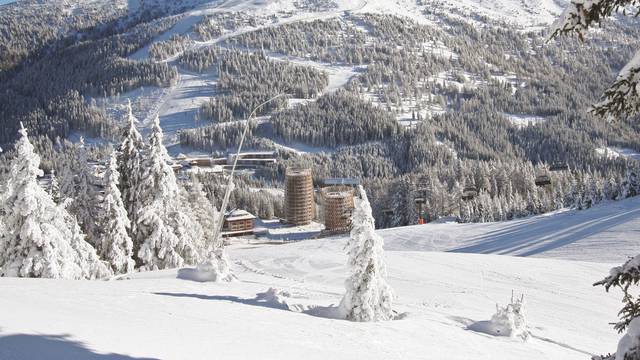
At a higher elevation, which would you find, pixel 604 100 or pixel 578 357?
pixel 604 100

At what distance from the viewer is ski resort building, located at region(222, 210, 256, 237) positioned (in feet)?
414

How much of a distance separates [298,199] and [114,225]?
120 m

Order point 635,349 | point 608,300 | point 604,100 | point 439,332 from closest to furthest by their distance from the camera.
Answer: point 635,349 < point 604,100 < point 439,332 < point 608,300

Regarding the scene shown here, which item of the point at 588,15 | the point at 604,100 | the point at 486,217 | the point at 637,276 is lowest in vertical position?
the point at 486,217

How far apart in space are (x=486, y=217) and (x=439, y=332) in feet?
242

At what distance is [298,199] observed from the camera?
491 ft

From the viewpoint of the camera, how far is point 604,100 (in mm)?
5617

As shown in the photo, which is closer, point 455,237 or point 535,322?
point 535,322

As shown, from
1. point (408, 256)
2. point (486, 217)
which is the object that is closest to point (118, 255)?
point (408, 256)

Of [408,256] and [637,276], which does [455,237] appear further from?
[637,276]

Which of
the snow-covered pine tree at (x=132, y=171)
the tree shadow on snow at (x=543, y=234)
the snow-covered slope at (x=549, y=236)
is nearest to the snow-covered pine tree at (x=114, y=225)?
the snow-covered pine tree at (x=132, y=171)

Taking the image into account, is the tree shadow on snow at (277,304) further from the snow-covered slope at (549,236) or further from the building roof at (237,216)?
the building roof at (237,216)

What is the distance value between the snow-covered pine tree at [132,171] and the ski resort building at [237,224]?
92.6 metres

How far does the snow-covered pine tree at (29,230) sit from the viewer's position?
24016mm
